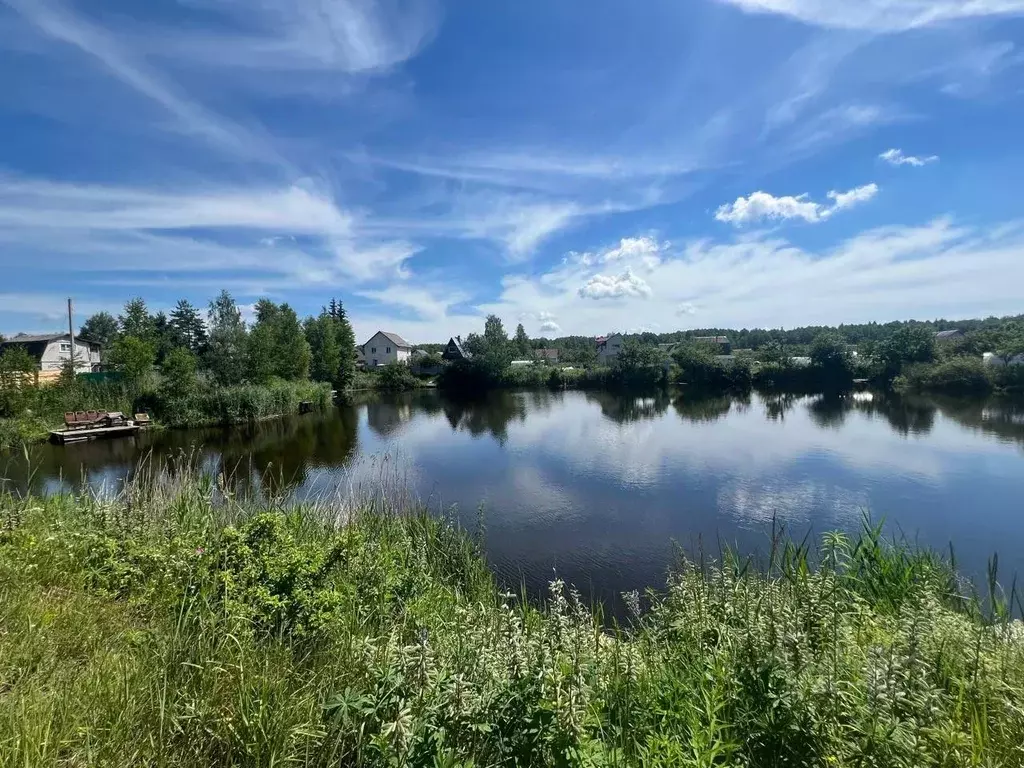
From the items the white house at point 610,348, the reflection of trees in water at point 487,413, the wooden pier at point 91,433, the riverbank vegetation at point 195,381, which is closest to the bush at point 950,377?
the reflection of trees in water at point 487,413

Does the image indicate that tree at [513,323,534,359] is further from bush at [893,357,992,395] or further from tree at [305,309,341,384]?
bush at [893,357,992,395]

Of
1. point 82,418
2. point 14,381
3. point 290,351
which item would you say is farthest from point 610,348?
point 14,381

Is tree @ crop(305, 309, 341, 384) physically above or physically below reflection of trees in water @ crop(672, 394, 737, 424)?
above

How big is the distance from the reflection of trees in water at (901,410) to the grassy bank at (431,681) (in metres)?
24.9

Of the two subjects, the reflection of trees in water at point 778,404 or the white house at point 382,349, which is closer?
the reflection of trees in water at point 778,404

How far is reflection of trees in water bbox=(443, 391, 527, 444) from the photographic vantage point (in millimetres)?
26888

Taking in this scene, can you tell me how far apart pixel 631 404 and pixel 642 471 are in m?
22.0

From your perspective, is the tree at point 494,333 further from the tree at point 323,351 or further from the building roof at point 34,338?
the building roof at point 34,338

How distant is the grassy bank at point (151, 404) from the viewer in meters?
21.1

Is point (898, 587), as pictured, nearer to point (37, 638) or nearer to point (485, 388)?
point (37, 638)

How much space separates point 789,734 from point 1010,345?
186 ft

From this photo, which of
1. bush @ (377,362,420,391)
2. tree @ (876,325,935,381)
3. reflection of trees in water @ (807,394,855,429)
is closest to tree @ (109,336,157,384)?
bush @ (377,362,420,391)

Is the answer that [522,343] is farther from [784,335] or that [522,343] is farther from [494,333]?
[784,335]

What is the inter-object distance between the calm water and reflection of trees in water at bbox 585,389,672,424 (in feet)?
1.79
